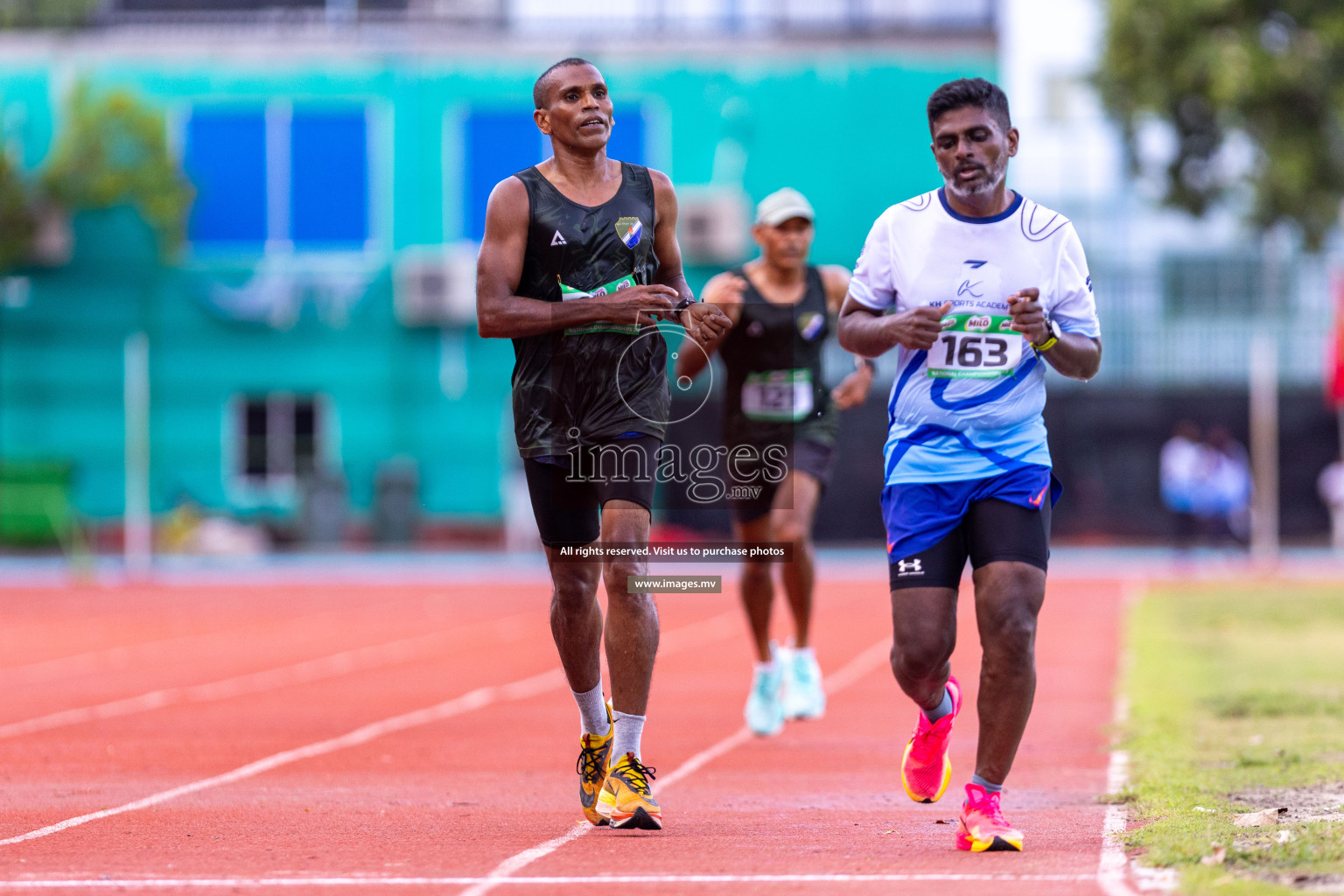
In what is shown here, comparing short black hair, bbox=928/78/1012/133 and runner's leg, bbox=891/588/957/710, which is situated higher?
short black hair, bbox=928/78/1012/133

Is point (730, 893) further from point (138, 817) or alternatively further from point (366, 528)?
point (366, 528)

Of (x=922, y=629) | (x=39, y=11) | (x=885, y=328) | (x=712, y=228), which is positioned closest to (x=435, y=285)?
(x=712, y=228)

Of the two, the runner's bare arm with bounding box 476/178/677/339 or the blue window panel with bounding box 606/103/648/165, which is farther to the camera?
the blue window panel with bounding box 606/103/648/165

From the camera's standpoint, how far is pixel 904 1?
114ft

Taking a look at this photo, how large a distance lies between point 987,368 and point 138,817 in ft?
10.4

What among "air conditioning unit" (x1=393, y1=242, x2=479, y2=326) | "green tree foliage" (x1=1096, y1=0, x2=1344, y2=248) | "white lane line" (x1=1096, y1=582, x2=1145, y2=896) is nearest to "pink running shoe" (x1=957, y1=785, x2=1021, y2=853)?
"white lane line" (x1=1096, y1=582, x2=1145, y2=896)

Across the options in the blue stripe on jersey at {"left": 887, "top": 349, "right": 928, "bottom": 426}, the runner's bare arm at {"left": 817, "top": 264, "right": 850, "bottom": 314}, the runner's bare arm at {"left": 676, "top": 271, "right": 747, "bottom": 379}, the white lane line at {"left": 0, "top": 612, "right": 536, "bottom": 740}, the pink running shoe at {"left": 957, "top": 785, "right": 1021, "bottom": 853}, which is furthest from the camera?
the white lane line at {"left": 0, "top": 612, "right": 536, "bottom": 740}

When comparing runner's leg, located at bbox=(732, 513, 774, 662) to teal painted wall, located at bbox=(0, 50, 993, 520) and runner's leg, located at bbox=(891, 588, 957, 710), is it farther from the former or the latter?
teal painted wall, located at bbox=(0, 50, 993, 520)

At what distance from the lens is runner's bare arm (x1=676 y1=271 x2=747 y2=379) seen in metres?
8.41

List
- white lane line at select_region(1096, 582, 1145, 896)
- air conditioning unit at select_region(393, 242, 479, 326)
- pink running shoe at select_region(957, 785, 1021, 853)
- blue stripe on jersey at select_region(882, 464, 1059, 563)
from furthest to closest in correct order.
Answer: air conditioning unit at select_region(393, 242, 479, 326), blue stripe on jersey at select_region(882, 464, 1059, 563), pink running shoe at select_region(957, 785, 1021, 853), white lane line at select_region(1096, 582, 1145, 896)

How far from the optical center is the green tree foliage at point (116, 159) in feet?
110

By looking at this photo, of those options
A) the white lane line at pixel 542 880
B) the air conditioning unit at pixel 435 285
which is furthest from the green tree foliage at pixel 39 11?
the white lane line at pixel 542 880

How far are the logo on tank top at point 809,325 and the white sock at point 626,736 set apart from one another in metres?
3.66

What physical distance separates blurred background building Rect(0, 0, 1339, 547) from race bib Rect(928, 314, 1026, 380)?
2780cm
